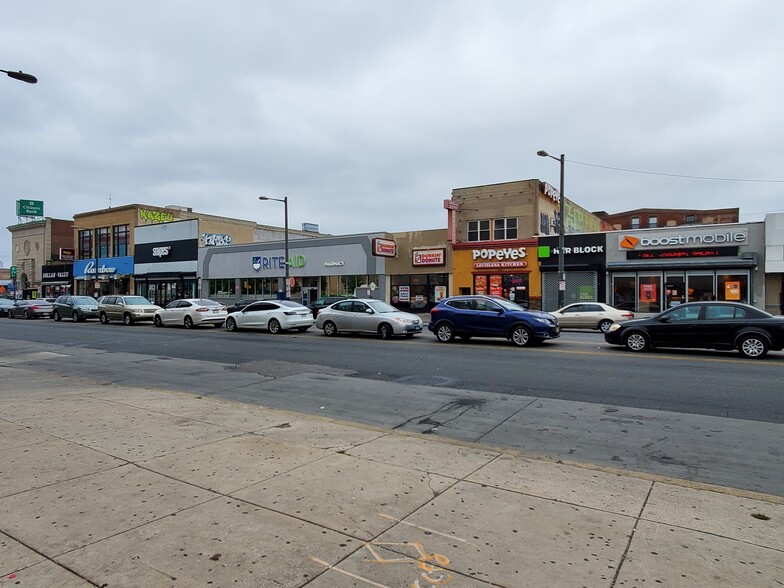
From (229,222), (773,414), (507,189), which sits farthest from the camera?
(229,222)

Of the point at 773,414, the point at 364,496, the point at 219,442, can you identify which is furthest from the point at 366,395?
the point at 773,414

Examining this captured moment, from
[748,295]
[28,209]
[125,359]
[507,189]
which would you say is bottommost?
[125,359]

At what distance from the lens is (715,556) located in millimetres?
3252

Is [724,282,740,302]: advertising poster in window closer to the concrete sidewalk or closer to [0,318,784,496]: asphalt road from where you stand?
[0,318,784,496]: asphalt road

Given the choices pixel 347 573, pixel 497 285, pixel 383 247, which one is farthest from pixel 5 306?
pixel 347 573

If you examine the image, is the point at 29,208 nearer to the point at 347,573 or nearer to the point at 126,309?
the point at 126,309

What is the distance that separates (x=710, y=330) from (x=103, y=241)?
60151 mm

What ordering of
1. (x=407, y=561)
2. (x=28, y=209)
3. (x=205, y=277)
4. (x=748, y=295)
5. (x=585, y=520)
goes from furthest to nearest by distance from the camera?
(x=28, y=209) < (x=205, y=277) < (x=748, y=295) < (x=585, y=520) < (x=407, y=561)

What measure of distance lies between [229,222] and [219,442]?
47868 mm

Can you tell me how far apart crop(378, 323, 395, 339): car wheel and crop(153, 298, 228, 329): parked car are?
9694 mm

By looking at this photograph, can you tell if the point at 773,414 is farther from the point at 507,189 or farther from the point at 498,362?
the point at 507,189

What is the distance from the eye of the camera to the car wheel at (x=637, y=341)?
13.8 metres

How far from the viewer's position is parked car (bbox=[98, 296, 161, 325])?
27.5m

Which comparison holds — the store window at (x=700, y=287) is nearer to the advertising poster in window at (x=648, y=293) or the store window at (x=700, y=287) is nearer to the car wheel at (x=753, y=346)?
the advertising poster in window at (x=648, y=293)
